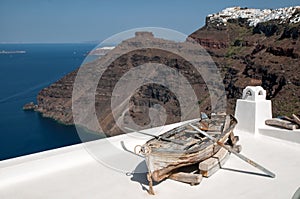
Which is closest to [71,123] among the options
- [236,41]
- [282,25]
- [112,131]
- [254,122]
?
[112,131]

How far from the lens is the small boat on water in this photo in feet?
11.4

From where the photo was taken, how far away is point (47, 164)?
4.11 metres

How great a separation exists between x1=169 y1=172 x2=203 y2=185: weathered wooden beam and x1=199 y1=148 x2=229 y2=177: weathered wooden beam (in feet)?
0.43

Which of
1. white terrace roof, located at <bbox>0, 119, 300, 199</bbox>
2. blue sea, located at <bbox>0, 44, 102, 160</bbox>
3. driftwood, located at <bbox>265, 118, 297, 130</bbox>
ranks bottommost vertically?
blue sea, located at <bbox>0, 44, 102, 160</bbox>

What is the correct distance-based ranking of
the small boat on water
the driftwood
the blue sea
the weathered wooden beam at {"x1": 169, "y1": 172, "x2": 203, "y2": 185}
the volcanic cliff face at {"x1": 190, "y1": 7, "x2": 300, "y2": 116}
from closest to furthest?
the small boat on water < the weathered wooden beam at {"x1": 169, "y1": 172, "x2": 203, "y2": 185} < the driftwood < the volcanic cliff face at {"x1": 190, "y1": 7, "x2": 300, "y2": 116} < the blue sea

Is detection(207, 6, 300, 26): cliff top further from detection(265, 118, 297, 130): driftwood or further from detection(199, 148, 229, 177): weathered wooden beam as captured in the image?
detection(199, 148, 229, 177): weathered wooden beam

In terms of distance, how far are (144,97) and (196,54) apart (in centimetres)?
1335

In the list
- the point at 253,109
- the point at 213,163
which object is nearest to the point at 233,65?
the point at 253,109

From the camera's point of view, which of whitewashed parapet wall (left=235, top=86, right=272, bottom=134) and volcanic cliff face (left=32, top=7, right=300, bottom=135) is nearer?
whitewashed parapet wall (left=235, top=86, right=272, bottom=134)

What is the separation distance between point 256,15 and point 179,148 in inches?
1862

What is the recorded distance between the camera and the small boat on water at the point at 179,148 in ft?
11.4

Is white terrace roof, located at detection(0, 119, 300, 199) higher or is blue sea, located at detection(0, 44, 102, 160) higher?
white terrace roof, located at detection(0, 119, 300, 199)

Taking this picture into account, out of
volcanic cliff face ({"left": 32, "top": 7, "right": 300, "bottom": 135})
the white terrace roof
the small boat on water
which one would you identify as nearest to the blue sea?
volcanic cliff face ({"left": 32, "top": 7, "right": 300, "bottom": 135})

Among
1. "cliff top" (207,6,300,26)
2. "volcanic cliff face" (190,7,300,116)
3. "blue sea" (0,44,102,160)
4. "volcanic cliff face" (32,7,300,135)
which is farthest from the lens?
"cliff top" (207,6,300,26)
